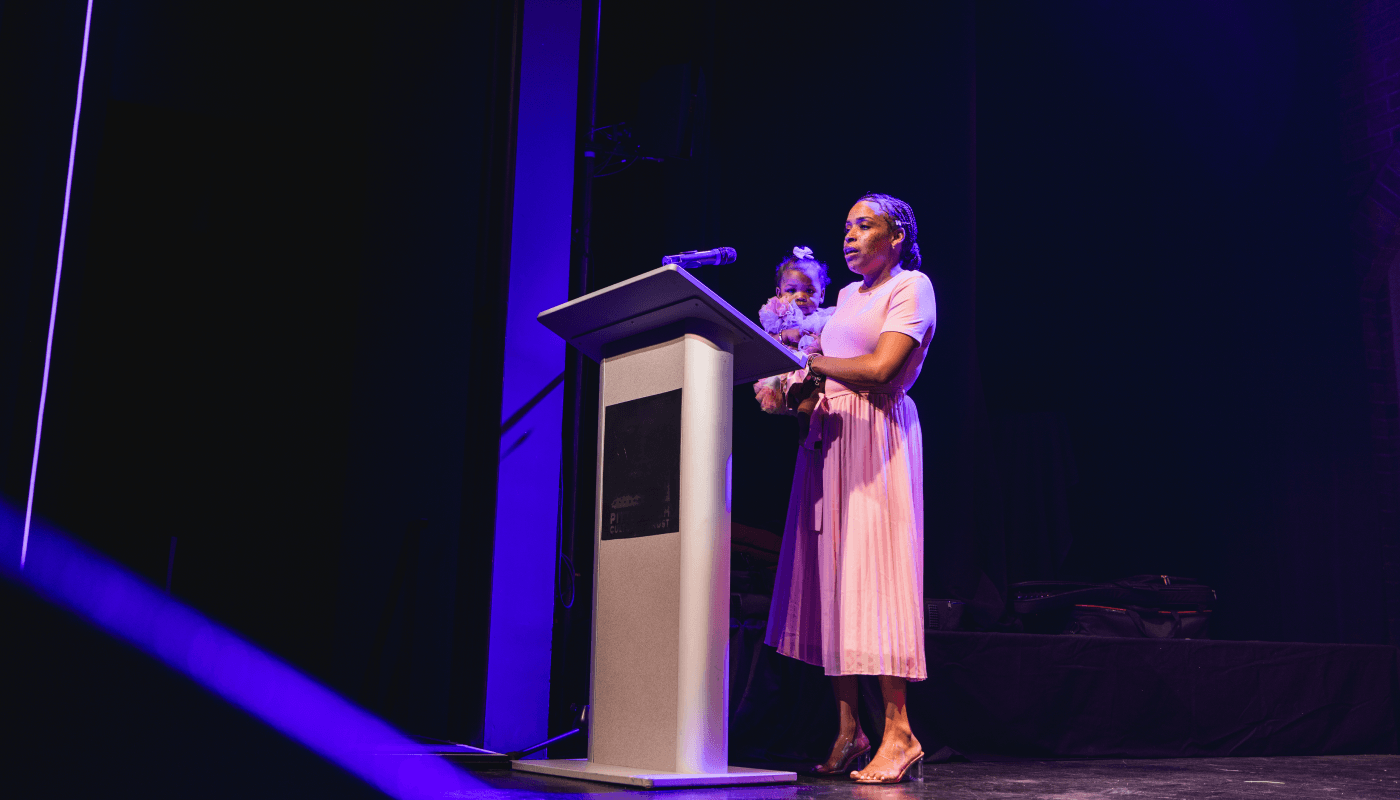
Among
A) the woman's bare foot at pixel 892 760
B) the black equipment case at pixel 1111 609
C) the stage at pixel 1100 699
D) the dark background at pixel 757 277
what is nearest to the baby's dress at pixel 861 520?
the woman's bare foot at pixel 892 760

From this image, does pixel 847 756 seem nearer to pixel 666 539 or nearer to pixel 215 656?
pixel 666 539

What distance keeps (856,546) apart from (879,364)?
451 millimetres

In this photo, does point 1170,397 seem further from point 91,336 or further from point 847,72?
point 91,336

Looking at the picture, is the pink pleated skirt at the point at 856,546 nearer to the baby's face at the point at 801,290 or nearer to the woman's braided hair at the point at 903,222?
the woman's braided hair at the point at 903,222

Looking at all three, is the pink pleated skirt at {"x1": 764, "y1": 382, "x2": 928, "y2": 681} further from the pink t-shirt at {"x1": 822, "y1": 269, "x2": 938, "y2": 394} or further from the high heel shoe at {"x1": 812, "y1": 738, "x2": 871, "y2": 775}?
the high heel shoe at {"x1": 812, "y1": 738, "x2": 871, "y2": 775}

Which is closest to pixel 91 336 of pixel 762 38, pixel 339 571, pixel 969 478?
pixel 339 571

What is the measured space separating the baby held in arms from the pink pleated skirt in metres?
0.07

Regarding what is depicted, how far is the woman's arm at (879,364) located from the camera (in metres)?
2.51

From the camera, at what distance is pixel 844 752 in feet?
8.43

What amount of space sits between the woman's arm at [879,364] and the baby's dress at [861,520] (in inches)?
0.9

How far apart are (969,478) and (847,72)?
1.81 meters

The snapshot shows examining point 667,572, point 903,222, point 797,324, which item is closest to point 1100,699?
point 797,324

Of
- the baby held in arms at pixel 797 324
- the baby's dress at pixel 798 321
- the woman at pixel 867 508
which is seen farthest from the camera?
the baby's dress at pixel 798 321

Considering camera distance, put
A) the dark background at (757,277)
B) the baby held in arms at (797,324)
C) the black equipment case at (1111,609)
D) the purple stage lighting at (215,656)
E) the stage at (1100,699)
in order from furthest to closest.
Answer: the black equipment case at (1111,609) → the dark background at (757,277) → the stage at (1100,699) → the baby held in arms at (797,324) → the purple stage lighting at (215,656)
